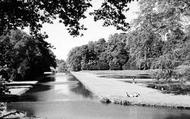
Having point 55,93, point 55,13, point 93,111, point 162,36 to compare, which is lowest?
point 93,111

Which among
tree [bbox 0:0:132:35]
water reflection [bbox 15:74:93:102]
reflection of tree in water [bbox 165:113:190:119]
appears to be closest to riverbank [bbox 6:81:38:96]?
water reflection [bbox 15:74:93:102]

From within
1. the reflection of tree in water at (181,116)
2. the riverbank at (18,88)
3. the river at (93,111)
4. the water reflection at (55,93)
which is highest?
the riverbank at (18,88)

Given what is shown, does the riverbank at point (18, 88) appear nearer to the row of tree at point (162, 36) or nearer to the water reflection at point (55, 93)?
the water reflection at point (55, 93)

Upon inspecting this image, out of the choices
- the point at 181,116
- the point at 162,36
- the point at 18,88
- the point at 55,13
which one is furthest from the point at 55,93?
the point at 55,13

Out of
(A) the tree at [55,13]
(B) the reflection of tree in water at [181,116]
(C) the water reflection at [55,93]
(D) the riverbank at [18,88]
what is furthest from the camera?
(D) the riverbank at [18,88]

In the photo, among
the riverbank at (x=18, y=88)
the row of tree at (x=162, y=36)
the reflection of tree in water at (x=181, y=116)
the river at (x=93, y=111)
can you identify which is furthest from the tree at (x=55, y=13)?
the riverbank at (x=18, y=88)

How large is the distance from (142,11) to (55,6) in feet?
82.0

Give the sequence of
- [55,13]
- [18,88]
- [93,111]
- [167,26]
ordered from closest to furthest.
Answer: [55,13]
[93,111]
[167,26]
[18,88]

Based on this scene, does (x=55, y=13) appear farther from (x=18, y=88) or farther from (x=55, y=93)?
(x=18, y=88)

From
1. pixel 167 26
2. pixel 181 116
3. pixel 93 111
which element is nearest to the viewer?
pixel 181 116

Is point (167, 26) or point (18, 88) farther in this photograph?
point (18, 88)

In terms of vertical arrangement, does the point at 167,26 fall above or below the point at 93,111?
above

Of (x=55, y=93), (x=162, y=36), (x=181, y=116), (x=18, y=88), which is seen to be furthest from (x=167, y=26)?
(x=18, y=88)

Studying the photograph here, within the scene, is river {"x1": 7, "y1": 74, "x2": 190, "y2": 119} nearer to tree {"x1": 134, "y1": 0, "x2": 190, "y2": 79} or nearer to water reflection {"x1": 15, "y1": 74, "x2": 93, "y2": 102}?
water reflection {"x1": 15, "y1": 74, "x2": 93, "y2": 102}
